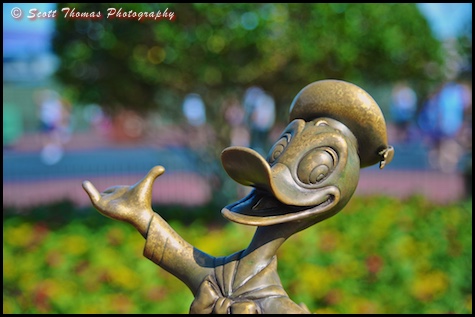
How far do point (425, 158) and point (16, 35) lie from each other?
31.3 feet

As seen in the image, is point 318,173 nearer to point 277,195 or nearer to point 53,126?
point 277,195

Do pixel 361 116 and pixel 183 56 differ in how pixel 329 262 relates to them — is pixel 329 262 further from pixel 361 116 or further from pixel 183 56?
pixel 361 116

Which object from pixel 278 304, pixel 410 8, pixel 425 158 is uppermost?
pixel 410 8

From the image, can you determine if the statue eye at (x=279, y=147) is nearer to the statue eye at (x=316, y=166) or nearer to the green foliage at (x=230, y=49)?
the statue eye at (x=316, y=166)

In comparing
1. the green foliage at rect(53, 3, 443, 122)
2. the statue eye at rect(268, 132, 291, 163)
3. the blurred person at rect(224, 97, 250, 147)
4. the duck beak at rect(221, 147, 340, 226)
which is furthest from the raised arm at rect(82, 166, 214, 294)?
the blurred person at rect(224, 97, 250, 147)

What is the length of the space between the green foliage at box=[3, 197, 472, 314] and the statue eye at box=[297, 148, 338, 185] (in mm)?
2200

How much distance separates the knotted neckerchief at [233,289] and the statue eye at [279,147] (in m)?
0.27

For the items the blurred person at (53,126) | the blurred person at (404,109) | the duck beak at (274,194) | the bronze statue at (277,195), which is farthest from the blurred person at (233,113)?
the blurred person at (404,109)

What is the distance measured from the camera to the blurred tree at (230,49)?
5.11m

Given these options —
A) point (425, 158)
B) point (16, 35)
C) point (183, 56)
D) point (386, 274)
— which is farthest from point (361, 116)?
point (16, 35)

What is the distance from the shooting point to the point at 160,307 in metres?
3.56

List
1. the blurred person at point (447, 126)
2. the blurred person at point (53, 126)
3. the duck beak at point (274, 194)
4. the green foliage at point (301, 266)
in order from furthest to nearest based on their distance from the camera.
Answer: the blurred person at point (53, 126) < the blurred person at point (447, 126) < the green foliage at point (301, 266) < the duck beak at point (274, 194)

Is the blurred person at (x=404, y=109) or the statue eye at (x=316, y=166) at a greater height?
the statue eye at (x=316, y=166)

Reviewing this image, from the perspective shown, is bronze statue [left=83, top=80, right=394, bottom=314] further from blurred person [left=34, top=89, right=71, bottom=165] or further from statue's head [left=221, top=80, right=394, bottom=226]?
blurred person [left=34, top=89, right=71, bottom=165]
